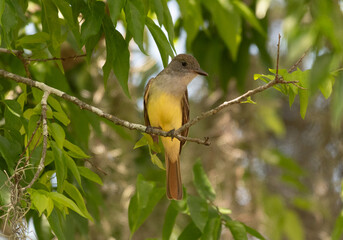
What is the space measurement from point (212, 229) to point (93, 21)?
130cm

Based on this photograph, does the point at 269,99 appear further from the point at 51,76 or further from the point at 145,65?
the point at 51,76

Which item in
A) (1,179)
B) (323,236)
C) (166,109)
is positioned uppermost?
(166,109)

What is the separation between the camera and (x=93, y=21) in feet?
9.02

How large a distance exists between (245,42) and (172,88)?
1126 millimetres

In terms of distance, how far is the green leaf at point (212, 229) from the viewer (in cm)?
329

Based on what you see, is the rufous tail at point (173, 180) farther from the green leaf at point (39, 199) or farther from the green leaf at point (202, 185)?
the green leaf at point (39, 199)

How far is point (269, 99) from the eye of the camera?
677cm

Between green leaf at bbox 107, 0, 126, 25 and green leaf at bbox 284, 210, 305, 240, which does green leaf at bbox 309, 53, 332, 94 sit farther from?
green leaf at bbox 284, 210, 305, 240

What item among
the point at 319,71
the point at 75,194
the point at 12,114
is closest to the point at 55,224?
the point at 75,194

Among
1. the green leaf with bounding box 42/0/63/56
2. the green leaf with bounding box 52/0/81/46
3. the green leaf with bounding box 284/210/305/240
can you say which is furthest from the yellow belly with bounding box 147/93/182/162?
the green leaf with bounding box 284/210/305/240

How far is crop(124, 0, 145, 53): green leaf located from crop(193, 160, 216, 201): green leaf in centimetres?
125

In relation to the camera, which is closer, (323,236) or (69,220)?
(69,220)

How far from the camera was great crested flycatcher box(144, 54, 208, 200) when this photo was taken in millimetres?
4180

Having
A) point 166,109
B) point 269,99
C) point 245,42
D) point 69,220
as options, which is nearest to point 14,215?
point 69,220
